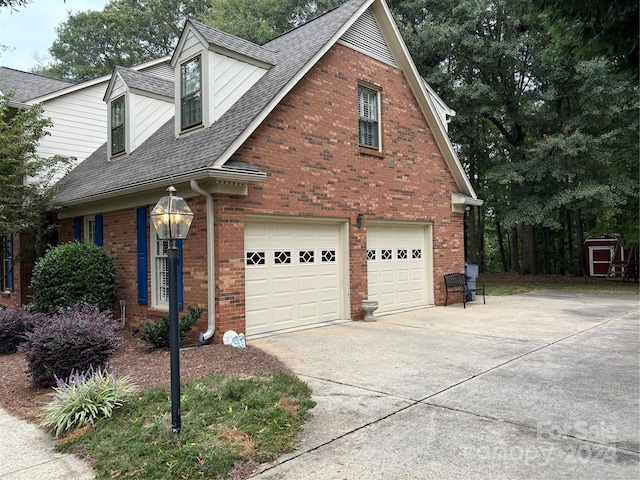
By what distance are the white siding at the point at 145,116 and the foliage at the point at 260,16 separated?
40.7 ft

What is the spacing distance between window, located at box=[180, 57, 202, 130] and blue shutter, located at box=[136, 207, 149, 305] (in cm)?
208

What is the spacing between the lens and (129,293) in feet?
32.4

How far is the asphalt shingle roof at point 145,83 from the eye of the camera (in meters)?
11.5

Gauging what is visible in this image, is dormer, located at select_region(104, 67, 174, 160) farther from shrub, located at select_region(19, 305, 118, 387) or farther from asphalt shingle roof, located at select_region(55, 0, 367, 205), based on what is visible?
shrub, located at select_region(19, 305, 118, 387)

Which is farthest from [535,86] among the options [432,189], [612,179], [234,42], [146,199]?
[146,199]

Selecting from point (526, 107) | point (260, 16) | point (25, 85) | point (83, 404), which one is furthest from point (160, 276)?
point (260, 16)

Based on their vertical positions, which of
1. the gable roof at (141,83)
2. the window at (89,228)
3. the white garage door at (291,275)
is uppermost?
the gable roof at (141,83)

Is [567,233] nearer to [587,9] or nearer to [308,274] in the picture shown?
[308,274]

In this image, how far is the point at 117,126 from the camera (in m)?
12.0

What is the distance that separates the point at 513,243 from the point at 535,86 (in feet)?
29.1

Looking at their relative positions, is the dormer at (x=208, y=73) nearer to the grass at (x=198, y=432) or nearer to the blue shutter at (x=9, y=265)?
the grass at (x=198, y=432)

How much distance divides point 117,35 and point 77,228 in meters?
23.6

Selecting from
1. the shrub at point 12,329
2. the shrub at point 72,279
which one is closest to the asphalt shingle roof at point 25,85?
the shrub at point 72,279

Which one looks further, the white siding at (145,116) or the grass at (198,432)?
the white siding at (145,116)
